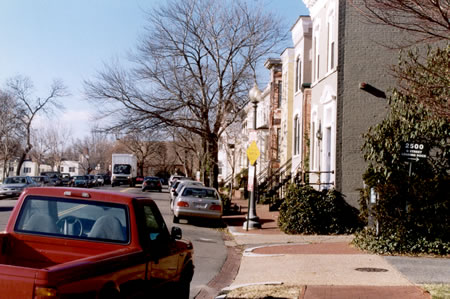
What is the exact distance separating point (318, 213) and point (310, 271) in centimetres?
730

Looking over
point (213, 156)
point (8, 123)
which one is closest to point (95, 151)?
point (8, 123)

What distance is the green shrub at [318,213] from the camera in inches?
731

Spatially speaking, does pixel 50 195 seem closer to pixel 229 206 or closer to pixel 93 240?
pixel 93 240

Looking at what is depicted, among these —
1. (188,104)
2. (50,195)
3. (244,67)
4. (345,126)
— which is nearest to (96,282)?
(50,195)

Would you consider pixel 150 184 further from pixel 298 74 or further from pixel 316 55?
pixel 316 55

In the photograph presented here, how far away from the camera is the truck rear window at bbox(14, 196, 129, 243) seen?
662cm

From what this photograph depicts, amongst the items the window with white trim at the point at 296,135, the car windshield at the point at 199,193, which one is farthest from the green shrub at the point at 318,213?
the window with white trim at the point at 296,135

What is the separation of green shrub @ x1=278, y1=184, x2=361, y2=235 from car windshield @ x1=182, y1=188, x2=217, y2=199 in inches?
183

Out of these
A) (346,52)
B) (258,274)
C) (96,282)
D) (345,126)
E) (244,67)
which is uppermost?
(244,67)

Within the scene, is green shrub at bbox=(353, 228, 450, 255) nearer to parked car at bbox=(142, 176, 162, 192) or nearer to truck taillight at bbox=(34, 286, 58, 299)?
truck taillight at bbox=(34, 286, 58, 299)

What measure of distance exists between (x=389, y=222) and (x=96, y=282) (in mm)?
10305

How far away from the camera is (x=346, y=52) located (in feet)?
63.7

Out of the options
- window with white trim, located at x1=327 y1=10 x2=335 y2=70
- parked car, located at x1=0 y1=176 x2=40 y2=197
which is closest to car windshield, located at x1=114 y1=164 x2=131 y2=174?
parked car, located at x1=0 y1=176 x2=40 y2=197

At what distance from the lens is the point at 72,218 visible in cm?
689
